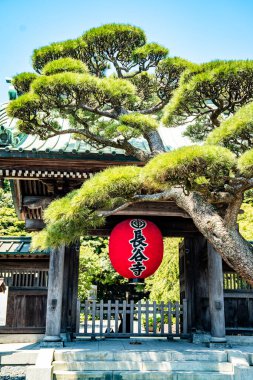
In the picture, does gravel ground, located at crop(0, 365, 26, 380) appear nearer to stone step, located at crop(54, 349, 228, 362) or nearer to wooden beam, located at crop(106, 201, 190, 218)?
stone step, located at crop(54, 349, 228, 362)

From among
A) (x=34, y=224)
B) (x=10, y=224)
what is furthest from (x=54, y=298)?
(x=10, y=224)

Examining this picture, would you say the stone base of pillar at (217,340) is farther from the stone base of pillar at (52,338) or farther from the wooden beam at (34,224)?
the wooden beam at (34,224)

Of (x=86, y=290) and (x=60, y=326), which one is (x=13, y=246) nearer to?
(x=60, y=326)

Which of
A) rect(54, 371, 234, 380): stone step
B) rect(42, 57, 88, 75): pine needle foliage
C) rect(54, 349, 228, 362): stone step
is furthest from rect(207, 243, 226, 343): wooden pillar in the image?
rect(42, 57, 88, 75): pine needle foliage

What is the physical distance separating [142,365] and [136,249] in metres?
2.15

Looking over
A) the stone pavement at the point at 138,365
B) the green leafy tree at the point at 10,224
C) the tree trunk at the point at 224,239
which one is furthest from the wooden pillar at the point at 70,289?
the green leafy tree at the point at 10,224

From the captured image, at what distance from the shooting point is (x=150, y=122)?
6.41m

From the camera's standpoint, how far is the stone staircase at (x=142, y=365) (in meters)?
6.43

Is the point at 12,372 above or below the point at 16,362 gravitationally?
below

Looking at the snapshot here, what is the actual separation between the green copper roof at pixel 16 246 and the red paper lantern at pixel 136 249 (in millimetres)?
2653

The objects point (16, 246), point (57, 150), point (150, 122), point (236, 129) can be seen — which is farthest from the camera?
point (16, 246)

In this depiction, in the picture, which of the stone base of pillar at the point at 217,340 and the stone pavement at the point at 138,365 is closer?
the stone pavement at the point at 138,365

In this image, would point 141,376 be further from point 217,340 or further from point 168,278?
point 168,278

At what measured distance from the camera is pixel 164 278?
16719 millimetres
